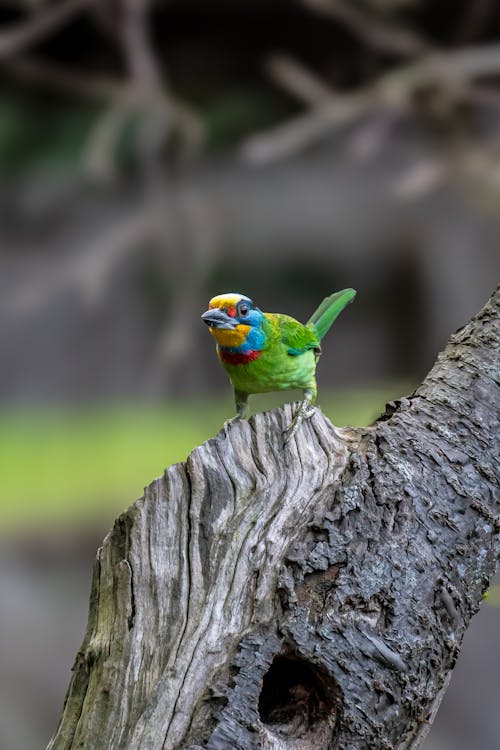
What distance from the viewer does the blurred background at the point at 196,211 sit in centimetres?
411

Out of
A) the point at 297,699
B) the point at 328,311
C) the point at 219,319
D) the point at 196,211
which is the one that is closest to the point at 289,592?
Answer: the point at 297,699

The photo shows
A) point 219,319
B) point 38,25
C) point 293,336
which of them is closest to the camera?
point 219,319

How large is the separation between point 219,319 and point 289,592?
0.63m

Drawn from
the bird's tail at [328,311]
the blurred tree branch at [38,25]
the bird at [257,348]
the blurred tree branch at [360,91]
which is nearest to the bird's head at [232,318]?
the bird at [257,348]

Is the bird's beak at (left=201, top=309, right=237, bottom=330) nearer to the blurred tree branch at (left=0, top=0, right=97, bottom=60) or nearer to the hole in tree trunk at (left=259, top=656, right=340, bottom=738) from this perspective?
the hole in tree trunk at (left=259, top=656, right=340, bottom=738)

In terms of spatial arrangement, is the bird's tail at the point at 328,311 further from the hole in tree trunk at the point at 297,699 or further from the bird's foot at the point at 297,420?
the hole in tree trunk at the point at 297,699

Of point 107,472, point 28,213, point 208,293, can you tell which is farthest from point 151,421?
point 28,213

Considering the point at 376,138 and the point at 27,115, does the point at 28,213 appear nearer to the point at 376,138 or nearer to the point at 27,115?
the point at 27,115

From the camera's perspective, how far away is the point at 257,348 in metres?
1.68

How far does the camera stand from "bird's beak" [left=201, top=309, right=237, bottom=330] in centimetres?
161

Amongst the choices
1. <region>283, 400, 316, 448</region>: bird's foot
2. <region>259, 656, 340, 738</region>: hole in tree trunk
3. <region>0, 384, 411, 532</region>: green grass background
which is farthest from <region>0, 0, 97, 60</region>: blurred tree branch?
<region>259, 656, 340, 738</region>: hole in tree trunk

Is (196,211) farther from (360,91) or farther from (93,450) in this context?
(93,450)

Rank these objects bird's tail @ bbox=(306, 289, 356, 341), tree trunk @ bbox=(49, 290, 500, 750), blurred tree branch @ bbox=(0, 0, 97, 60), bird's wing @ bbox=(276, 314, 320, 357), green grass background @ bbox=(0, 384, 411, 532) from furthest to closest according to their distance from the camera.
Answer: blurred tree branch @ bbox=(0, 0, 97, 60)
green grass background @ bbox=(0, 384, 411, 532)
bird's tail @ bbox=(306, 289, 356, 341)
bird's wing @ bbox=(276, 314, 320, 357)
tree trunk @ bbox=(49, 290, 500, 750)

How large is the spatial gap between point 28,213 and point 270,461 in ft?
11.6
